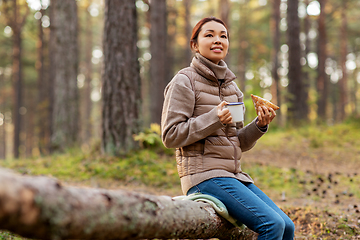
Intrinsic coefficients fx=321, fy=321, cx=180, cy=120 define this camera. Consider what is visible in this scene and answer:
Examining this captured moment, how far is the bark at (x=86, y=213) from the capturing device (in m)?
1.50

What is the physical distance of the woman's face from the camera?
3.15m

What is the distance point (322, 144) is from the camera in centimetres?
909

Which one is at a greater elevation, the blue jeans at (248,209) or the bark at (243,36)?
the bark at (243,36)

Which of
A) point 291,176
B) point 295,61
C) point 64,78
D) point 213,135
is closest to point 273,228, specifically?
point 213,135

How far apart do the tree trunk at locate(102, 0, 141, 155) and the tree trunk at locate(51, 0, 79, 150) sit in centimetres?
397

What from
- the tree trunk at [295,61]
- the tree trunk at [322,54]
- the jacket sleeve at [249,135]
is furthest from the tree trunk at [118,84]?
the tree trunk at [322,54]

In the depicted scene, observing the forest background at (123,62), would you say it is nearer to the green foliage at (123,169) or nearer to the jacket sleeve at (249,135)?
the green foliage at (123,169)

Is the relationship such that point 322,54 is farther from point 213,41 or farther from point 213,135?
point 213,135

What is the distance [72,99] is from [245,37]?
1836 centimetres

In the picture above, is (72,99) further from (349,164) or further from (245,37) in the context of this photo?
(245,37)

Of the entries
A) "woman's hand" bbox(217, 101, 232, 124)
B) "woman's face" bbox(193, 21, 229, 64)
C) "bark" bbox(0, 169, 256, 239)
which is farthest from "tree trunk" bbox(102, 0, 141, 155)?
"bark" bbox(0, 169, 256, 239)

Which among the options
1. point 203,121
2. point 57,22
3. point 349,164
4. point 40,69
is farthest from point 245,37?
point 203,121

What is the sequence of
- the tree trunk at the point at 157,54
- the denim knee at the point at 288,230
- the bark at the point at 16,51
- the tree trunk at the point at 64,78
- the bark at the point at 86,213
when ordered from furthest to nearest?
the bark at the point at 16,51
the tree trunk at the point at 157,54
the tree trunk at the point at 64,78
the denim knee at the point at 288,230
the bark at the point at 86,213

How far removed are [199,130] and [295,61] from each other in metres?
10.6
